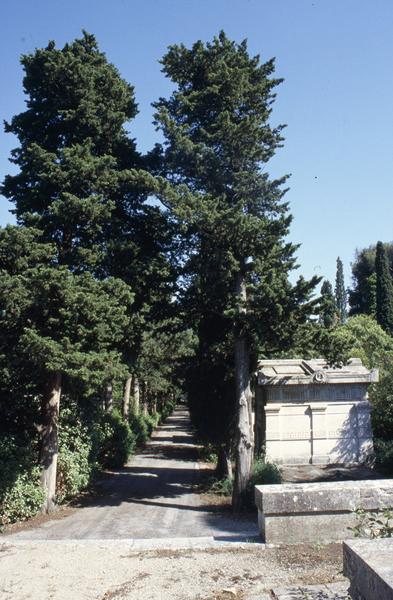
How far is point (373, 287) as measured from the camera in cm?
5884

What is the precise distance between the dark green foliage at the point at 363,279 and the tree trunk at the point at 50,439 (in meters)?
52.2

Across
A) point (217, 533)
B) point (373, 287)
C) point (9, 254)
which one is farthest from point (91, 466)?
point (373, 287)

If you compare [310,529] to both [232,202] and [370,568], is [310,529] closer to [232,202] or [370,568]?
[370,568]

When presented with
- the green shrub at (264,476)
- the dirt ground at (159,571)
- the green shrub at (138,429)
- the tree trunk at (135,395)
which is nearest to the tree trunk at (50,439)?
the dirt ground at (159,571)

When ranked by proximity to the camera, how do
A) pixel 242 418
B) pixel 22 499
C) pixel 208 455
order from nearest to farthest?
pixel 22 499 → pixel 242 418 → pixel 208 455

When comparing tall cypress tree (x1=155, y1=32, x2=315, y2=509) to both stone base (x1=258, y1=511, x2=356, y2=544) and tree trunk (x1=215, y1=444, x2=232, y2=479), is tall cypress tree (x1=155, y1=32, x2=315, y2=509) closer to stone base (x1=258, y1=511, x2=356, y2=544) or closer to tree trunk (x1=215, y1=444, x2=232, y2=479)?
tree trunk (x1=215, y1=444, x2=232, y2=479)

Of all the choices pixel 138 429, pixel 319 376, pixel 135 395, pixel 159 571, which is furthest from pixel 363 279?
pixel 159 571

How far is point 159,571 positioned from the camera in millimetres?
7012

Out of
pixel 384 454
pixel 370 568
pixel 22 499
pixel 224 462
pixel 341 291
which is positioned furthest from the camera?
pixel 341 291

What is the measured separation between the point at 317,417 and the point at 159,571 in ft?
47.4

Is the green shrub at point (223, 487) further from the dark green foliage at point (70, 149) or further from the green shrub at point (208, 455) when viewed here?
the dark green foliage at point (70, 149)

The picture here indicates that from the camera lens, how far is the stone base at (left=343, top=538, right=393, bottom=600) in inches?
133

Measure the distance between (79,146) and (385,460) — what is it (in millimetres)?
16244

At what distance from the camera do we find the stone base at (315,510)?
8070 millimetres
